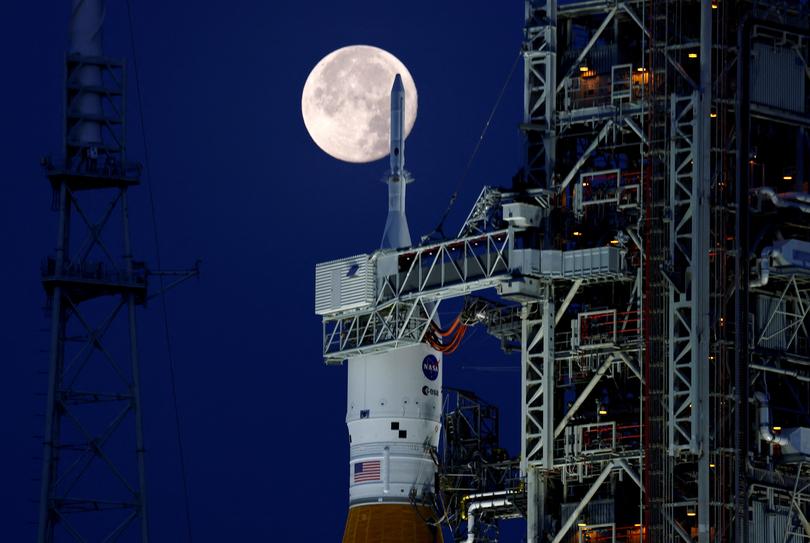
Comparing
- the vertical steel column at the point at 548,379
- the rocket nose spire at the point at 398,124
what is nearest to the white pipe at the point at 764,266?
the vertical steel column at the point at 548,379

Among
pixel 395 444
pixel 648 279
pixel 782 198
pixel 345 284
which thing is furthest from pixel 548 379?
pixel 345 284

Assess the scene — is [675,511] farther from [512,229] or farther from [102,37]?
[102,37]

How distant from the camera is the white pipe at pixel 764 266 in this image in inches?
4867

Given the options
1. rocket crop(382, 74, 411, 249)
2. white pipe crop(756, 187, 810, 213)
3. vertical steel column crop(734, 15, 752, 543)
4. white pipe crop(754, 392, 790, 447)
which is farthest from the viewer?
rocket crop(382, 74, 411, 249)

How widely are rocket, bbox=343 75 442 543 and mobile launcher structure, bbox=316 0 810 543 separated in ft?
5.91

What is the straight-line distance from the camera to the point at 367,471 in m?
135

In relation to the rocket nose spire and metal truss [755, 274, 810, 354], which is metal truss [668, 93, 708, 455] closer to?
metal truss [755, 274, 810, 354]

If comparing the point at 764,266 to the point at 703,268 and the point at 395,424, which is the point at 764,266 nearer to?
the point at 703,268

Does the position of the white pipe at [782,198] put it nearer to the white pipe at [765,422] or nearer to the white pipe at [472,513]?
the white pipe at [765,422]

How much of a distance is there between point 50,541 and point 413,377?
60.1ft

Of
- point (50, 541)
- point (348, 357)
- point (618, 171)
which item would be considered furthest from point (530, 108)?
point (50, 541)

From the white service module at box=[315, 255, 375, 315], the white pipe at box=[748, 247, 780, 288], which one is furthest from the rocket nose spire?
the white pipe at box=[748, 247, 780, 288]

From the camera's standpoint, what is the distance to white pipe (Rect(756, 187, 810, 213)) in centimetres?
12450

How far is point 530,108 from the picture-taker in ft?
427
